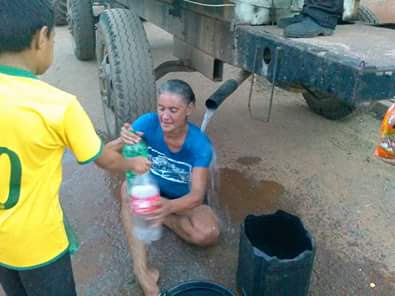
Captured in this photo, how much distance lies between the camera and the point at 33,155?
1336mm

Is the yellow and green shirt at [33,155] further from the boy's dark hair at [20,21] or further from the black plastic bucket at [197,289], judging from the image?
the black plastic bucket at [197,289]

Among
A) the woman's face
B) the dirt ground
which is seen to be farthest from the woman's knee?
the woman's face

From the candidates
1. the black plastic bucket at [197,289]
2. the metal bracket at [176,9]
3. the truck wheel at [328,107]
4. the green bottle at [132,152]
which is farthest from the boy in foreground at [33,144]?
the truck wheel at [328,107]

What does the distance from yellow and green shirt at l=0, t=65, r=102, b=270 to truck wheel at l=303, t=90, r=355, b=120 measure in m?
3.38

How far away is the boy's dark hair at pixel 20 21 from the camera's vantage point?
124 centimetres

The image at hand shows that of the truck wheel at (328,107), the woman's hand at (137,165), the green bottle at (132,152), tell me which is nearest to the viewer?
the woman's hand at (137,165)

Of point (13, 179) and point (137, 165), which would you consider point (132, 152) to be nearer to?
point (137, 165)

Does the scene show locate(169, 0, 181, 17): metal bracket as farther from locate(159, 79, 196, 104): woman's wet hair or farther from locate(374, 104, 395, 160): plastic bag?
locate(374, 104, 395, 160): plastic bag

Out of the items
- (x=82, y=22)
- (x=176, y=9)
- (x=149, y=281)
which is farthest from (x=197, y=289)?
(x=82, y=22)

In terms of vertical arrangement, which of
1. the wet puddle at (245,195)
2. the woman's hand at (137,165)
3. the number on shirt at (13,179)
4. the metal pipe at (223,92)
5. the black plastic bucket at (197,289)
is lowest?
the wet puddle at (245,195)

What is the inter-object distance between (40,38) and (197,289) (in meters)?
1.43

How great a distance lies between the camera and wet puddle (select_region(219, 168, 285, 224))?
3168 millimetres

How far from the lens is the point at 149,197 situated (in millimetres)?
1884

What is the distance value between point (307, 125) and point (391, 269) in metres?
2.08
